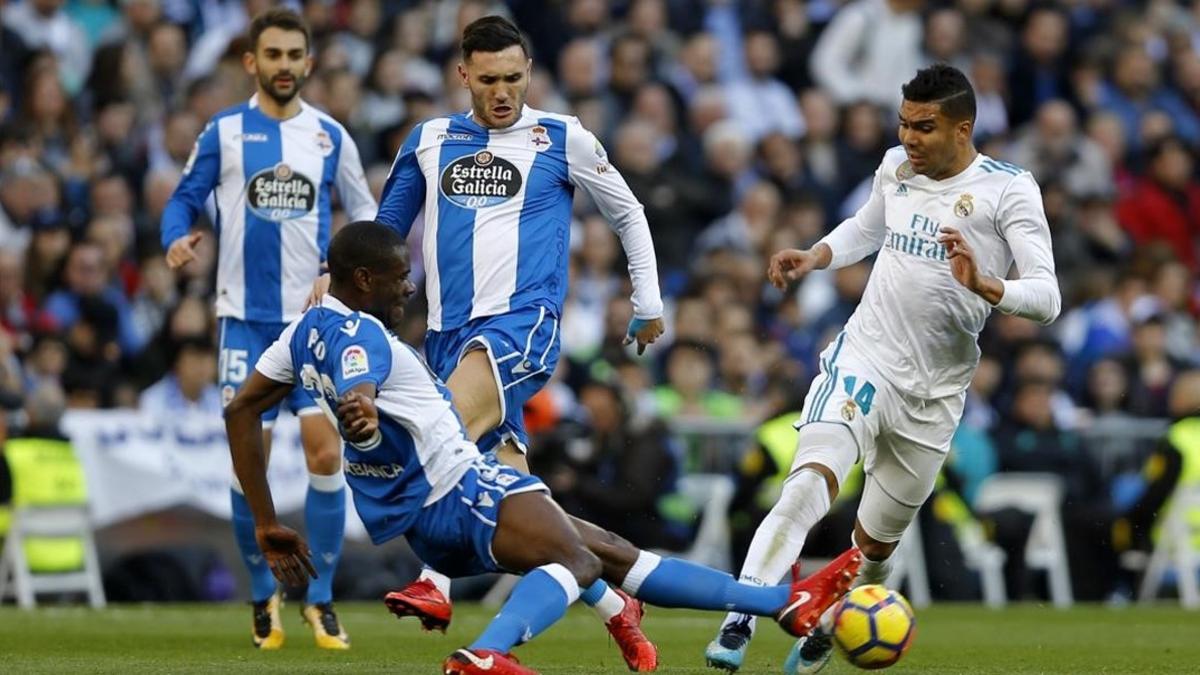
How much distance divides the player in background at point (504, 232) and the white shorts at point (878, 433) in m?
0.78

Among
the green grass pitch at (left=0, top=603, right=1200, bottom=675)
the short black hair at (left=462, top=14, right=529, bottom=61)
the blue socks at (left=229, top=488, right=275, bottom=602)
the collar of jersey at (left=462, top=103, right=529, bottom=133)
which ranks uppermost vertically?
the short black hair at (left=462, top=14, right=529, bottom=61)

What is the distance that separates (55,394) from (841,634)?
8.37 meters

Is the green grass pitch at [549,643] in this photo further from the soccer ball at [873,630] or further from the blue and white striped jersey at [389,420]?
the blue and white striped jersey at [389,420]

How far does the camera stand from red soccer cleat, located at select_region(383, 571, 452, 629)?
7.74 metres

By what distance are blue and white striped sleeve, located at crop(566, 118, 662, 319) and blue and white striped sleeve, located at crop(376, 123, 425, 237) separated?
659 mm

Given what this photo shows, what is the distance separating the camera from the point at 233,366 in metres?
11.0

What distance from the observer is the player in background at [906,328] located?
9109mm

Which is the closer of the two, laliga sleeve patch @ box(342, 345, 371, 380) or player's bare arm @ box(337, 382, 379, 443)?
player's bare arm @ box(337, 382, 379, 443)

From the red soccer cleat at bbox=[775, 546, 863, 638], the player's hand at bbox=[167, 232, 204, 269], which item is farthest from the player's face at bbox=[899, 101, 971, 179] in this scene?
the player's hand at bbox=[167, 232, 204, 269]

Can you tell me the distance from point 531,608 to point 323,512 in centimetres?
357

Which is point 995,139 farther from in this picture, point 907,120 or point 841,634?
point 841,634

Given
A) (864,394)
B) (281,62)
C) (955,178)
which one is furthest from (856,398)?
(281,62)

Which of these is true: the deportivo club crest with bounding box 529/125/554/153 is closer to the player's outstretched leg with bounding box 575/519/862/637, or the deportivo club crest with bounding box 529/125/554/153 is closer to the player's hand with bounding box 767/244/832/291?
the player's hand with bounding box 767/244/832/291

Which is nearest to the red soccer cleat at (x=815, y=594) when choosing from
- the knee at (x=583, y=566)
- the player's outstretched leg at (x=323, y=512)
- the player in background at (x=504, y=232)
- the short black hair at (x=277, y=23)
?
the knee at (x=583, y=566)
